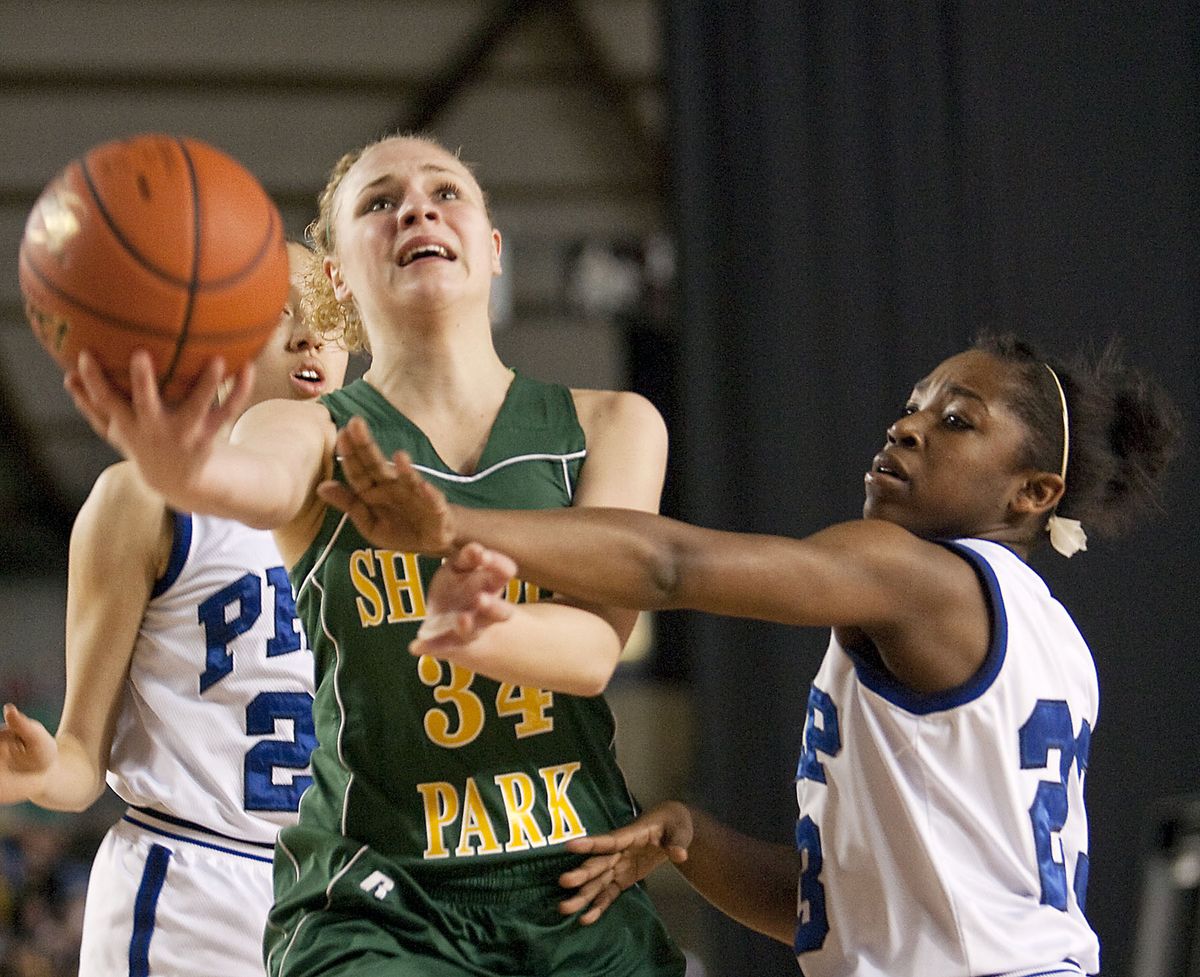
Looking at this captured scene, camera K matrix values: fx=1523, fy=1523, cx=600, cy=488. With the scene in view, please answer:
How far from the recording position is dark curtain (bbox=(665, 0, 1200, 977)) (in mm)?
5070

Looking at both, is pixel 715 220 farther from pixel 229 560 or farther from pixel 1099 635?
pixel 229 560

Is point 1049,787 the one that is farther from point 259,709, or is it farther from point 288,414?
point 259,709

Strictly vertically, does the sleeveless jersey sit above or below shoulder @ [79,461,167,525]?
below

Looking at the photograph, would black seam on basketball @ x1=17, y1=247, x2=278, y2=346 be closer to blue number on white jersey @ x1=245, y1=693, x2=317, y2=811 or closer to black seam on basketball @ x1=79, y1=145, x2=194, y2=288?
black seam on basketball @ x1=79, y1=145, x2=194, y2=288

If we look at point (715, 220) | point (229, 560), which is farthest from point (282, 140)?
point (229, 560)

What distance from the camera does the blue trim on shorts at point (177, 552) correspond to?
267 centimetres

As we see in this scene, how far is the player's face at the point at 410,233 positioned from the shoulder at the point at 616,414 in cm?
22

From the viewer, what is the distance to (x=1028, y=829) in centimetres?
222

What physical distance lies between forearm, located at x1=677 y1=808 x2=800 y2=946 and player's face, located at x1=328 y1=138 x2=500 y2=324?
937mm

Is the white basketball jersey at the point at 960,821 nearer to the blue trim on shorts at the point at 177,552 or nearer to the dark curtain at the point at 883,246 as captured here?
the blue trim on shorts at the point at 177,552

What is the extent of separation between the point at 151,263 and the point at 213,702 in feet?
3.78

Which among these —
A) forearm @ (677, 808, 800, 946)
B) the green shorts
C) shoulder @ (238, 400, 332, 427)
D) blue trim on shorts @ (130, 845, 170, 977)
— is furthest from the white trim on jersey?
blue trim on shorts @ (130, 845, 170, 977)

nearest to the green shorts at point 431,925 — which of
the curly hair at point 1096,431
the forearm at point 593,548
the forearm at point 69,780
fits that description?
the forearm at point 593,548

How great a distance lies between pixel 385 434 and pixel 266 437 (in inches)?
7.4
